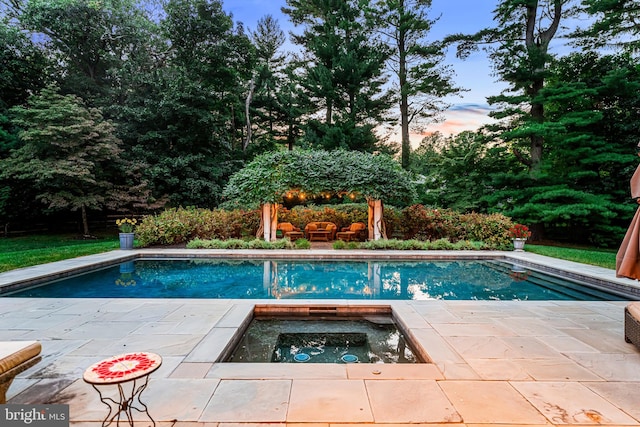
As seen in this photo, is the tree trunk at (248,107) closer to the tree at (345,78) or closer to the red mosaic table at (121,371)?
the tree at (345,78)

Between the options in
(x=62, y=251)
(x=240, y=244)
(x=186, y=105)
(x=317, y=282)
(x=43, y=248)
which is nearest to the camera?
(x=317, y=282)

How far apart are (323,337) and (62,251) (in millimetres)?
9673

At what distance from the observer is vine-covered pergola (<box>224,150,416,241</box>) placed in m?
11.4

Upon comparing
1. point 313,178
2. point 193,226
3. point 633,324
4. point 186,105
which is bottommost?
point 633,324

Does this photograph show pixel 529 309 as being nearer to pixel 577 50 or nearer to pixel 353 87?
pixel 577 50

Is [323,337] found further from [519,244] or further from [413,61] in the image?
[413,61]

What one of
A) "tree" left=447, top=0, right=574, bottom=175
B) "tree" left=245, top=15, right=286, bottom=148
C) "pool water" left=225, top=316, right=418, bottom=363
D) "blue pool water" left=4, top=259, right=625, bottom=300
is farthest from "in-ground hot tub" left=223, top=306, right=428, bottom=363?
"tree" left=245, top=15, right=286, bottom=148

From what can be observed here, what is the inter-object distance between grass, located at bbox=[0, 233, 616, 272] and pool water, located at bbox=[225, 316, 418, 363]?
6.56 meters

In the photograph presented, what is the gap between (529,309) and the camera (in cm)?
450

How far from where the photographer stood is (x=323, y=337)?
4.00m

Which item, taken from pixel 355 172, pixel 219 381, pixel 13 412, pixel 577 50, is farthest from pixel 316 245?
pixel 577 50

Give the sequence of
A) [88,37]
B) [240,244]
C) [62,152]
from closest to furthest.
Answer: [240,244] → [62,152] → [88,37]

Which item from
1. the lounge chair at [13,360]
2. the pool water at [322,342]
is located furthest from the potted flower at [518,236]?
the lounge chair at [13,360]

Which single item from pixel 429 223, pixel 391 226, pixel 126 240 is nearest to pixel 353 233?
pixel 391 226
